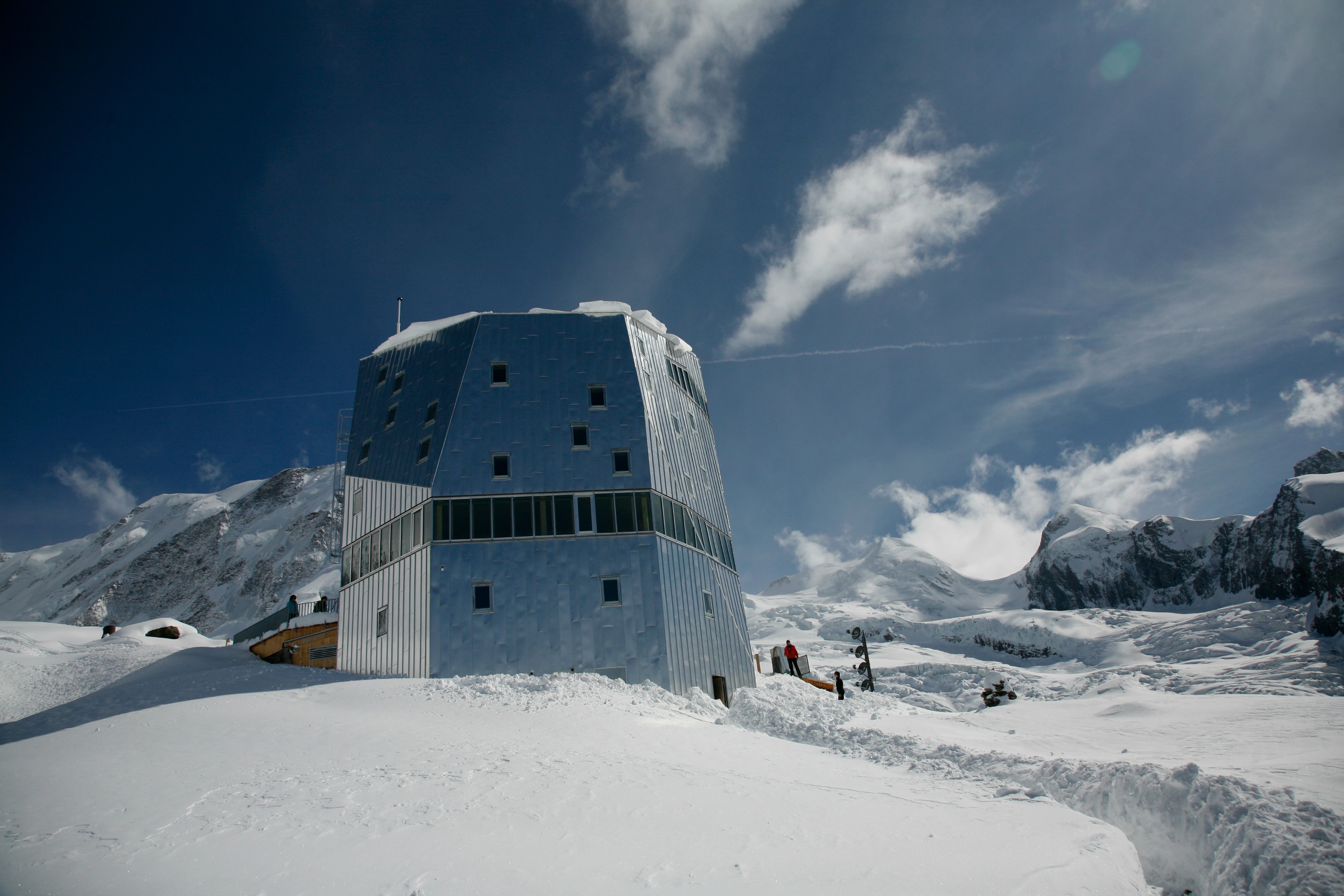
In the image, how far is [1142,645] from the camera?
8350 centimetres

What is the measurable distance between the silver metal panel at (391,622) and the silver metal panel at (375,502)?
6.17ft

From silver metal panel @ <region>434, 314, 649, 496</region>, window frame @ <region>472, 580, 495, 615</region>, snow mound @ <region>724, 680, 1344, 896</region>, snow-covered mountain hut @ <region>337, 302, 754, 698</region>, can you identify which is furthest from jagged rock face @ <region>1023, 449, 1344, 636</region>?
window frame @ <region>472, 580, 495, 615</region>

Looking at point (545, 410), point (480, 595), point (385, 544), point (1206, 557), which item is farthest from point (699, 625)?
point (1206, 557)

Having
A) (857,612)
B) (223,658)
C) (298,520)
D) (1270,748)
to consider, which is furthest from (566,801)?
(298,520)

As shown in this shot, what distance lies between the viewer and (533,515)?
80.1 feet

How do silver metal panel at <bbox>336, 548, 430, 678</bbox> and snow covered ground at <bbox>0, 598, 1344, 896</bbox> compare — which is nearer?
snow covered ground at <bbox>0, 598, 1344, 896</bbox>

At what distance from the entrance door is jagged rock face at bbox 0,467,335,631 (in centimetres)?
12144

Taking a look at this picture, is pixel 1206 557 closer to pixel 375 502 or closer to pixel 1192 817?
pixel 375 502

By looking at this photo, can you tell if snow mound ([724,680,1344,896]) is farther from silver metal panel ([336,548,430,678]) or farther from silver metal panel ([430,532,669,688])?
silver metal panel ([336,548,430,678])

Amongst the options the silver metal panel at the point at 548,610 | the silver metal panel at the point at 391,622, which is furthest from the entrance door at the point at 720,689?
the silver metal panel at the point at 391,622

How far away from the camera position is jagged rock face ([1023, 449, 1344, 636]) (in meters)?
89.4

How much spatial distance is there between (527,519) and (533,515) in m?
0.24

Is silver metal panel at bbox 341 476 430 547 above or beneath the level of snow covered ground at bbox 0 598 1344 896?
above

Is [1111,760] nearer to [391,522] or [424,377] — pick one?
[391,522]
